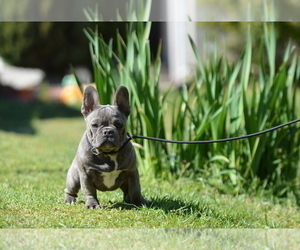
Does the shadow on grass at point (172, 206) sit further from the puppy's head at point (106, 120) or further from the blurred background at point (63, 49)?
the blurred background at point (63, 49)

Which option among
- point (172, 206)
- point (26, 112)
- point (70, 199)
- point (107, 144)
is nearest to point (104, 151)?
point (107, 144)

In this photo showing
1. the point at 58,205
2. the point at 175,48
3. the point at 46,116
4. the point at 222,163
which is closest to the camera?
the point at 58,205

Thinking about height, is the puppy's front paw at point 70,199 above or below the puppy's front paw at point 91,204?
below

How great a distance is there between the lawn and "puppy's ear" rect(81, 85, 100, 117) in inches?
15.3

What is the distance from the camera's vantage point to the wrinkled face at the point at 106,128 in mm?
2227

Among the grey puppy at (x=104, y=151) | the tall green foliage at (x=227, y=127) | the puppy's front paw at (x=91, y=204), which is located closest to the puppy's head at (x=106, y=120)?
the grey puppy at (x=104, y=151)

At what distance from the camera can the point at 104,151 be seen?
2.30 m

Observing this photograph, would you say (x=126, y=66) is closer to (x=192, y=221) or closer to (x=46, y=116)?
(x=192, y=221)

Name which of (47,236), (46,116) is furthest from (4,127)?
(47,236)

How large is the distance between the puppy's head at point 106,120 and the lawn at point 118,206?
28cm

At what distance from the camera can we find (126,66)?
3.48 metres

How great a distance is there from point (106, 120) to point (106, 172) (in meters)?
0.21

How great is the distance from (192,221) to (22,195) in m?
0.73

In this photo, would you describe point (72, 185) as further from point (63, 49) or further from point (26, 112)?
point (63, 49)
